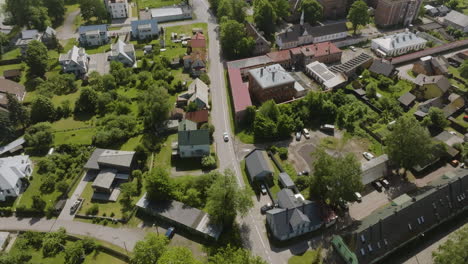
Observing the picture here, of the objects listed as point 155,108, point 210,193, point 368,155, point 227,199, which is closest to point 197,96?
point 155,108

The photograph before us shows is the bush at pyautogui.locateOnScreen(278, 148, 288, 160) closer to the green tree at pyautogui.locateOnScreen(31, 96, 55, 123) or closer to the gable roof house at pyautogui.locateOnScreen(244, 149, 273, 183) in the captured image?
the gable roof house at pyautogui.locateOnScreen(244, 149, 273, 183)

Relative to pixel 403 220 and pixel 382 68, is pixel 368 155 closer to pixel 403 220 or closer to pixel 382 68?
pixel 403 220

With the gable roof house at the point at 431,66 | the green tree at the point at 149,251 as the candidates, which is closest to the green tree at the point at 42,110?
the green tree at the point at 149,251

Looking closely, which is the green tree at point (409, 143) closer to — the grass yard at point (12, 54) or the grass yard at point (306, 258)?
the grass yard at point (306, 258)

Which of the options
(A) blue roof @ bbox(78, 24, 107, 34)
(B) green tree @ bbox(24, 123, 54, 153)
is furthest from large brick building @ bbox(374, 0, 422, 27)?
(B) green tree @ bbox(24, 123, 54, 153)

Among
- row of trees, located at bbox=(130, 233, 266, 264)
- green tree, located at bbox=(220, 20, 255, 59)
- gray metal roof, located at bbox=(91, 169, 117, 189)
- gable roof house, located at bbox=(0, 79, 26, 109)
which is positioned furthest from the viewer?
green tree, located at bbox=(220, 20, 255, 59)

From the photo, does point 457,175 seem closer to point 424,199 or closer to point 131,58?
point 424,199
